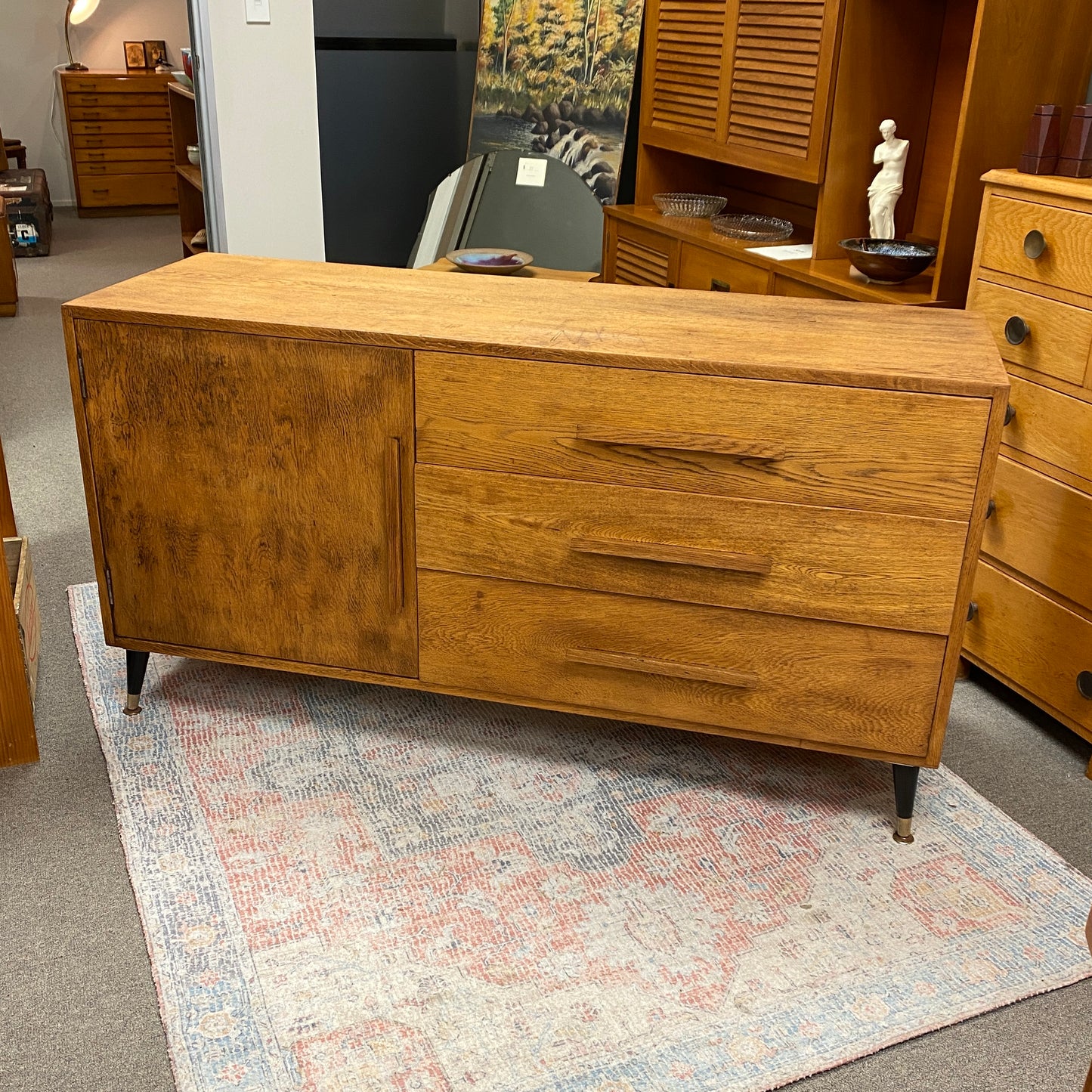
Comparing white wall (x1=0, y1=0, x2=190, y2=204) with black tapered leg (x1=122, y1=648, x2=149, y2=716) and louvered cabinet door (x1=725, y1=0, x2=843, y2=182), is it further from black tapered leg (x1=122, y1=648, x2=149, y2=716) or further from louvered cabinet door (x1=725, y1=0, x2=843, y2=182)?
black tapered leg (x1=122, y1=648, x2=149, y2=716)

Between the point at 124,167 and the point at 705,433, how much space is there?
6025 millimetres

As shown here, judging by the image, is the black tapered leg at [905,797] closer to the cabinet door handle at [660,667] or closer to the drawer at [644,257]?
the cabinet door handle at [660,667]

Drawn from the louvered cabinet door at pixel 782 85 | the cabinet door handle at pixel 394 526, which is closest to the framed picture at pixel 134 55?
the louvered cabinet door at pixel 782 85

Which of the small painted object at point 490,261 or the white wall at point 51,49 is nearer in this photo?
the small painted object at point 490,261

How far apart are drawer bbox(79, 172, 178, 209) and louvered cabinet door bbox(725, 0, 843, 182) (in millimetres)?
4688

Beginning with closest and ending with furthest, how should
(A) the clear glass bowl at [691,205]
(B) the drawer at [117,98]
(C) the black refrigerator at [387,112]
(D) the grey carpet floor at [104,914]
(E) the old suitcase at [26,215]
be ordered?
(D) the grey carpet floor at [104,914]
(A) the clear glass bowl at [691,205]
(C) the black refrigerator at [387,112]
(E) the old suitcase at [26,215]
(B) the drawer at [117,98]

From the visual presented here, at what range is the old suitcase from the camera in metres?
5.39

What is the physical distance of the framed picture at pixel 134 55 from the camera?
6.47 m

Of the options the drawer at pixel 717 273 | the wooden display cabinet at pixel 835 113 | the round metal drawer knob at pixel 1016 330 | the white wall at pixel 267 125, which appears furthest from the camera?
the white wall at pixel 267 125

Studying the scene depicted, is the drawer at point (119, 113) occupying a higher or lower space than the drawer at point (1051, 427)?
higher

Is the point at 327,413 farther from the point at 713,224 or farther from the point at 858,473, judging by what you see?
the point at 713,224

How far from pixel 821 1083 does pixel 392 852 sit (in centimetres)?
69

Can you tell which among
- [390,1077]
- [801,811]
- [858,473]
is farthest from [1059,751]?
[390,1077]

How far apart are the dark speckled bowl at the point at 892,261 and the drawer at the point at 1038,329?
0.87ft
